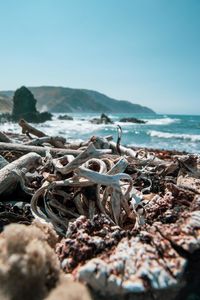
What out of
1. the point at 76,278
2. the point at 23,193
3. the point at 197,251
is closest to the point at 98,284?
the point at 76,278

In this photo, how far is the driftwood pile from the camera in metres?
1.51

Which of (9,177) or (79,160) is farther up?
(79,160)

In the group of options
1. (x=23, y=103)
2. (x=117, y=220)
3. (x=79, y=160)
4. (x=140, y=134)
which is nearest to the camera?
(x=117, y=220)

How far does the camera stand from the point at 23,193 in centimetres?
379

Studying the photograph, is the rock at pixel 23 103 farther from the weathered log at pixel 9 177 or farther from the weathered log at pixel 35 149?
the weathered log at pixel 9 177

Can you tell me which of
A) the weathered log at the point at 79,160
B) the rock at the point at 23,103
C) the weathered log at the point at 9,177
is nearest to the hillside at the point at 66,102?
the rock at the point at 23,103

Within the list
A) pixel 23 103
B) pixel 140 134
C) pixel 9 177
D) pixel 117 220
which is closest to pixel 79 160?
pixel 117 220

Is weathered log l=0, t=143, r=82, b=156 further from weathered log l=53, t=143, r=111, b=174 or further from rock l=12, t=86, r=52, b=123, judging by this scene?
rock l=12, t=86, r=52, b=123

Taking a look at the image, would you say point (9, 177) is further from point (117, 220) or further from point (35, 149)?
point (35, 149)

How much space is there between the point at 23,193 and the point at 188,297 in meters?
2.58

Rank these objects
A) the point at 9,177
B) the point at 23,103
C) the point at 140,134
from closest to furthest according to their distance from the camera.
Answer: the point at 9,177 → the point at 140,134 → the point at 23,103

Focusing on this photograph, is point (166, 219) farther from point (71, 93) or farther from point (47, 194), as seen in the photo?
point (71, 93)

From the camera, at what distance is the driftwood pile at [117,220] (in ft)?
4.94

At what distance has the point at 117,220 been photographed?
291 cm
